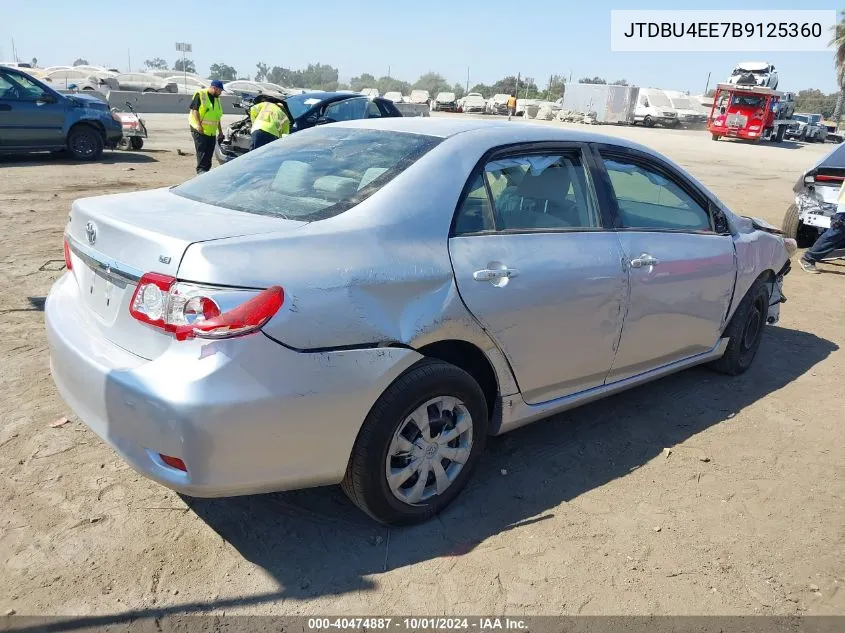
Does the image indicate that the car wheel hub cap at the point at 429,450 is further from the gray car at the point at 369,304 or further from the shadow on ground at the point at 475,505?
the shadow on ground at the point at 475,505

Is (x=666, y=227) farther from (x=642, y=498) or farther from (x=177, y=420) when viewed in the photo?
(x=177, y=420)

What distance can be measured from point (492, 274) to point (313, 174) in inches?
37.8

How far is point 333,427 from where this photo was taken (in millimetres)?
2566

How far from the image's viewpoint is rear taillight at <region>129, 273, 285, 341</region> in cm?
233

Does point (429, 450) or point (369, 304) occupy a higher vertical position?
point (369, 304)

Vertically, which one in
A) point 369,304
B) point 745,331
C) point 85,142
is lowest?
point 745,331

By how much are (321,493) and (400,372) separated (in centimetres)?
90

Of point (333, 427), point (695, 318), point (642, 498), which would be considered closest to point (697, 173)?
point (695, 318)

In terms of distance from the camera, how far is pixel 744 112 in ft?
116

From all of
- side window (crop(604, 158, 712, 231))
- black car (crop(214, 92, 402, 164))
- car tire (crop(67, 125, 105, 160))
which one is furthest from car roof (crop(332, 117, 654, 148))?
car tire (crop(67, 125, 105, 160))

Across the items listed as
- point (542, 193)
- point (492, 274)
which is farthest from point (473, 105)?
point (492, 274)

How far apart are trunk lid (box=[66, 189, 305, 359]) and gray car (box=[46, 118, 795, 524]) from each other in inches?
0.4

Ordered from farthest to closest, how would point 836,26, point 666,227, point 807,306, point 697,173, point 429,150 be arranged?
point 836,26
point 697,173
point 807,306
point 666,227
point 429,150

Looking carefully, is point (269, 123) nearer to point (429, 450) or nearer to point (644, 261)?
point (644, 261)
